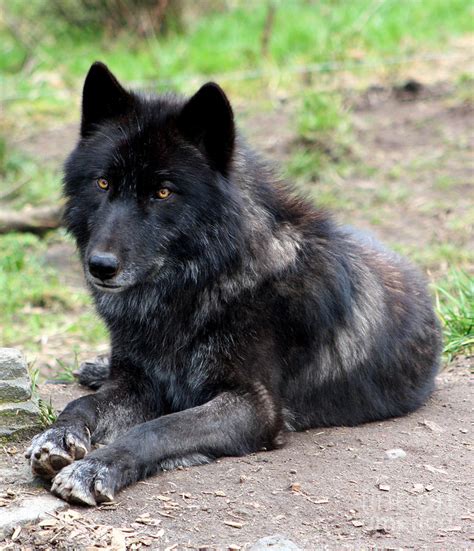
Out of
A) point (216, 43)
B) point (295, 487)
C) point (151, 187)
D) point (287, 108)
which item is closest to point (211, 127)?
point (151, 187)

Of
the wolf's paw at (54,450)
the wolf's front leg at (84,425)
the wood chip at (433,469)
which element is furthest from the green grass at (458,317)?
the wolf's paw at (54,450)

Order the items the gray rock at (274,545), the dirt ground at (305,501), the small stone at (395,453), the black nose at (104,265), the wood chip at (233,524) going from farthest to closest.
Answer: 1. the small stone at (395,453)
2. the black nose at (104,265)
3. the wood chip at (233,524)
4. the dirt ground at (305,501)
5. the gray rock at (274,545)

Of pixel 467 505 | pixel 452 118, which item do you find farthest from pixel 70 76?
pixel 467 505

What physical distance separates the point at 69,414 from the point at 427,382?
2.02 m

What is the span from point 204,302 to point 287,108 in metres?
7.38

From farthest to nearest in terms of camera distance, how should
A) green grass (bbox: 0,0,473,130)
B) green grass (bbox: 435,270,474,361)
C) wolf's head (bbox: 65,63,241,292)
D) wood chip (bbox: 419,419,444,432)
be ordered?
green grass (bbox: 0,0,473,130), green grass (bbox: 435,270,474,361), wood chip (bbox: 419,419,444,432), wolf's head (bbox: 65,63,241,292)

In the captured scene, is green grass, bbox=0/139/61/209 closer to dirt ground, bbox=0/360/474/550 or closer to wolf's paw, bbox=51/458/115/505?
dirt ground, bbox=0/360/474/550

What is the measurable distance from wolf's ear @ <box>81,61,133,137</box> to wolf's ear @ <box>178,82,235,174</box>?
1.09ft

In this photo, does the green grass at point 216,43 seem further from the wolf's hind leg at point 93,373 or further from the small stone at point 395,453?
the small stone at point 395,453

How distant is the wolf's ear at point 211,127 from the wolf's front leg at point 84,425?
4.05ft

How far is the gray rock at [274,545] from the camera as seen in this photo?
3418mm

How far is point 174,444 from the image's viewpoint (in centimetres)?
414

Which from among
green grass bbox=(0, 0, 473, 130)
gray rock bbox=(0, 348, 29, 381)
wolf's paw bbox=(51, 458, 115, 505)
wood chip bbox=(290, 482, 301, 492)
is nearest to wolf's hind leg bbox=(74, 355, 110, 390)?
gray rock bbox=(0, 348, 29, 381)

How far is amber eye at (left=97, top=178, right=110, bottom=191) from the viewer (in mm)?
4332
